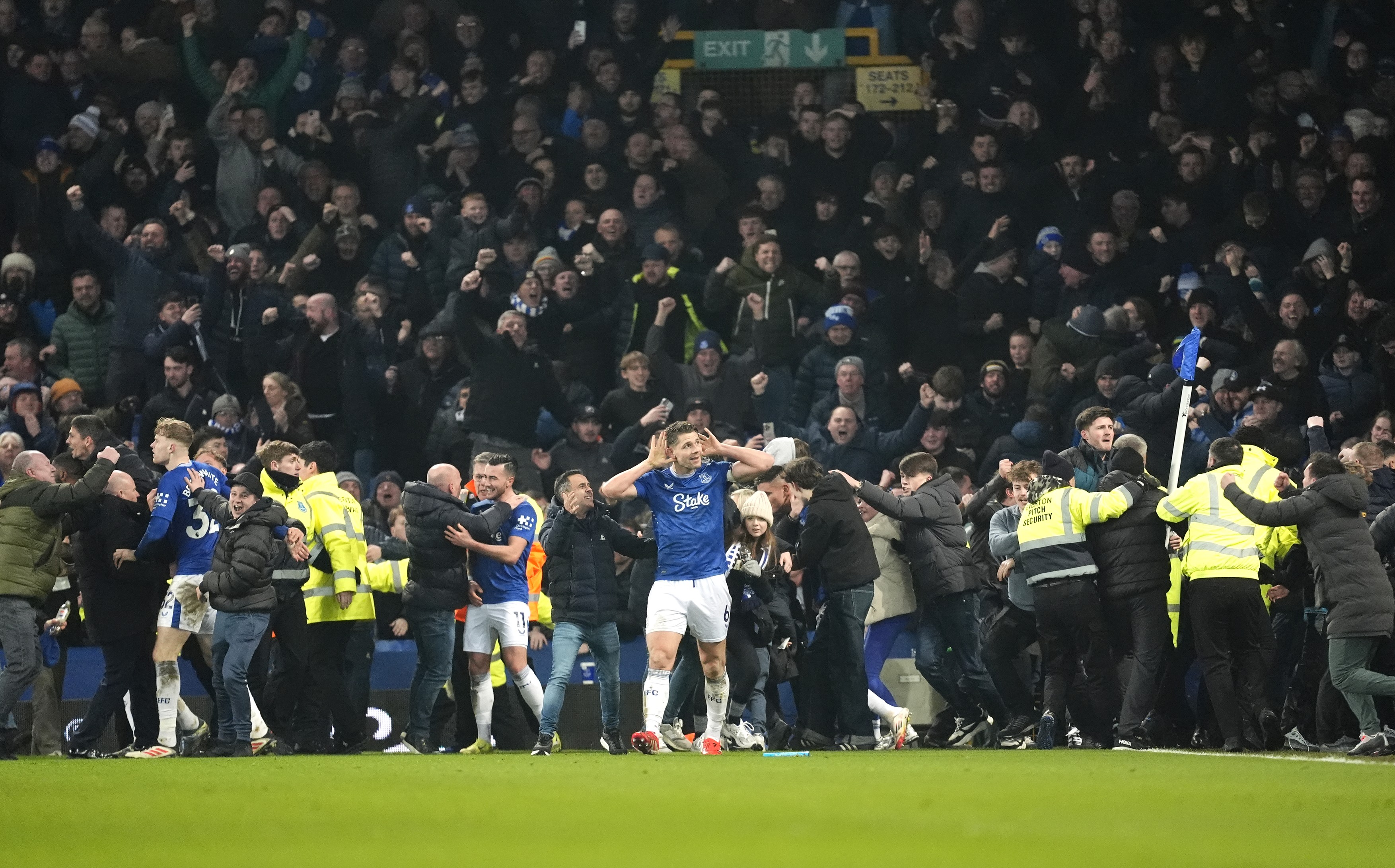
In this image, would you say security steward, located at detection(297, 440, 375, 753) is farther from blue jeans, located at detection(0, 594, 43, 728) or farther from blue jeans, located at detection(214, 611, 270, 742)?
blue jeans, located at detection(0, 594, 43, 728)

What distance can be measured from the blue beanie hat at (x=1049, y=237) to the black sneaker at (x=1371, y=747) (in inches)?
304

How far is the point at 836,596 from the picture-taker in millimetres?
13398

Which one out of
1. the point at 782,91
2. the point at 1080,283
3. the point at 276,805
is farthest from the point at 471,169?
the point at 276,805

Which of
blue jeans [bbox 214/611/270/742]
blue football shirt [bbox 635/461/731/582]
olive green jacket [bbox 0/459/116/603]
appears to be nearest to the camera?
blue football shirt [bbox 635/461/731/582]

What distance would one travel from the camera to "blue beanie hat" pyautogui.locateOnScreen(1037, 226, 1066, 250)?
1827cm

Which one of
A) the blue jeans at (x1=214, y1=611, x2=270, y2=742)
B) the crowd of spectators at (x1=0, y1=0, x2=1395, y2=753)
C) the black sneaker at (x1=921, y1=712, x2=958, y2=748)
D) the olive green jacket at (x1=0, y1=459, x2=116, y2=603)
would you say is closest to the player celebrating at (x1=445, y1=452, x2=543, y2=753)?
the blue jeans at (x1=214, y1=611, x2=270, y2=742)

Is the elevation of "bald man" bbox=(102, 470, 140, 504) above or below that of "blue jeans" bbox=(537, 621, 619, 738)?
Result: above

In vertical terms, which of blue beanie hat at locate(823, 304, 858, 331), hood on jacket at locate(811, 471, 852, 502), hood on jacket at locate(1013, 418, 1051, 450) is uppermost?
blue beanie hat at locate(823, 304, 858, 331)

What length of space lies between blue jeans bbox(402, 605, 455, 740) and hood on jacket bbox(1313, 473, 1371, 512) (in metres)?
6.21

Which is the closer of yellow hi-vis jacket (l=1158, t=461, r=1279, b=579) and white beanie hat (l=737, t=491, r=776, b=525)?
yellow hi-vis jacket (l=1158, t=461, r=1279, b=579)

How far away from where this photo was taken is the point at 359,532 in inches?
522

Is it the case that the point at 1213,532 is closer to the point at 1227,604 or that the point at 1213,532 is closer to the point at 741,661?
the point at 1227,604

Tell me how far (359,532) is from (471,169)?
283 inches

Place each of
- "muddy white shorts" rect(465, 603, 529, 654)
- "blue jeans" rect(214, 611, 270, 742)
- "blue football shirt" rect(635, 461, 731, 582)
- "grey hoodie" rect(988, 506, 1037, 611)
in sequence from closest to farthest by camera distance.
A: "blue football shirt" rect(635, 461, 731, 582)
"blue jeans" rect(214, 611, 270, 742)
"muddy white shorts" rect(465, 603, 529, 654)
"grey hoodie" rect(988, 506, 1037, 611)
